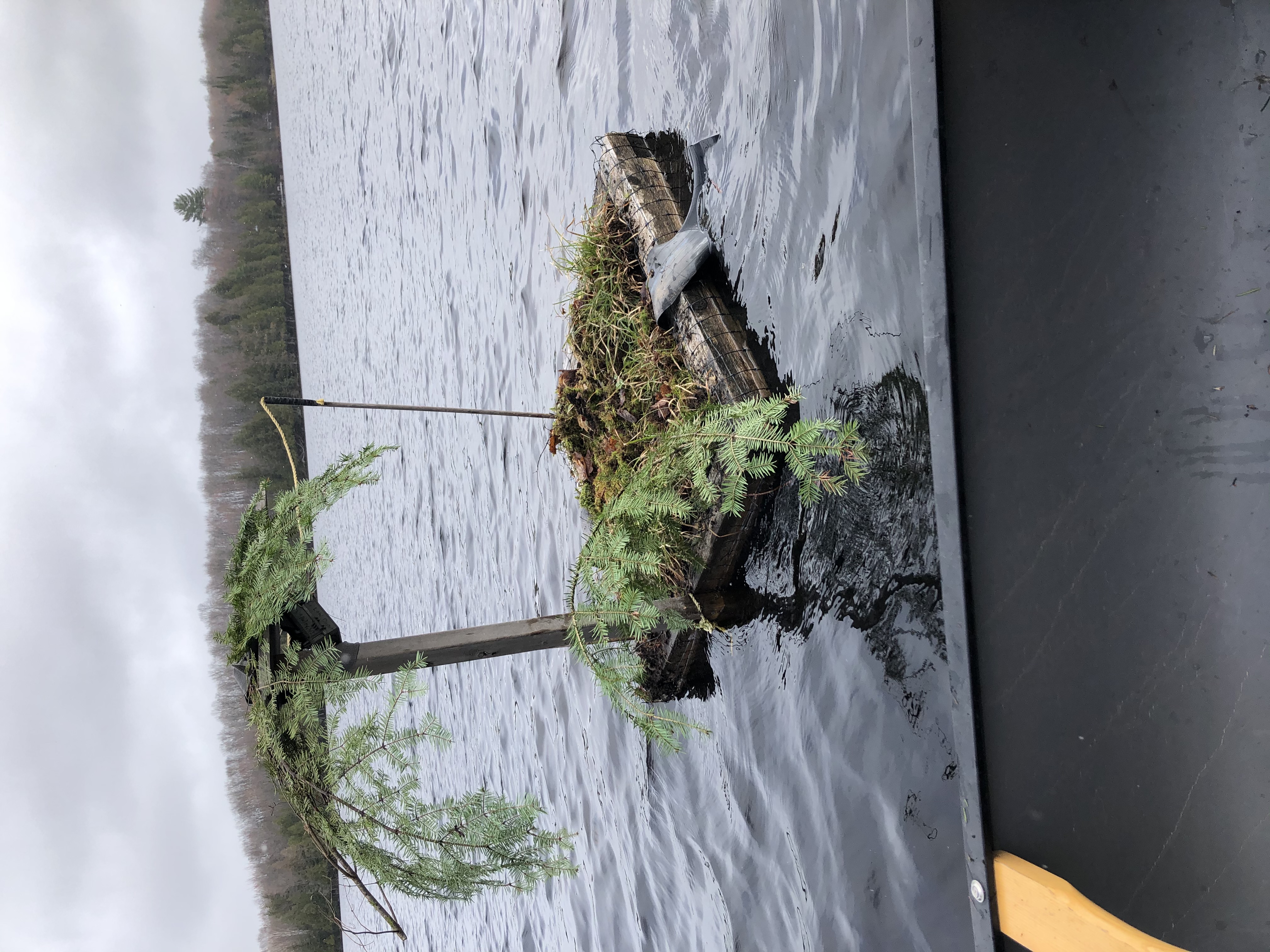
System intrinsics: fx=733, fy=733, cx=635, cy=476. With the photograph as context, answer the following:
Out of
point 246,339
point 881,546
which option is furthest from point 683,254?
point 246,339

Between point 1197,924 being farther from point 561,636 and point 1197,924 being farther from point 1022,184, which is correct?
point 561,636

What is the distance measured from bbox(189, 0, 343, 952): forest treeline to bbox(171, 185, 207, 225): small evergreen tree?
0.04 m

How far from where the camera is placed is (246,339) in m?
18.9

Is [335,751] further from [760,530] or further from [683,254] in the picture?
[683,254]

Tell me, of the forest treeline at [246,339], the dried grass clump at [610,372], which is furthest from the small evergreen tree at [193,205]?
the dried grass clump at [610,372]

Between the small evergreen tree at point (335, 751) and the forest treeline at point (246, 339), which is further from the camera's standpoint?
the forest treeline at point (246, 339)

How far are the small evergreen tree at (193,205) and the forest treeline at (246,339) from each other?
4cm

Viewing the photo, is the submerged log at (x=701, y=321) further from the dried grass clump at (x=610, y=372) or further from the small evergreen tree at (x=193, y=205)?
the small evergreen tree at (x=193, y=205)

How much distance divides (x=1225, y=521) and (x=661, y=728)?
5.38ft

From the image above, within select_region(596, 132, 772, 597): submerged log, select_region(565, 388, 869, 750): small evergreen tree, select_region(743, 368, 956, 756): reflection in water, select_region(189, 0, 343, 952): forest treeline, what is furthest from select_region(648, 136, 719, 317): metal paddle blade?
select_region(189, 0, 343, 952): forest treeline

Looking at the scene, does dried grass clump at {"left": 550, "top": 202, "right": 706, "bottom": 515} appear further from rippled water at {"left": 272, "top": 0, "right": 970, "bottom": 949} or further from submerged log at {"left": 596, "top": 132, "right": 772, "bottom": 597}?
rippled water at {"left": 272, "top": 0, "right": 970, "bottom": 949}

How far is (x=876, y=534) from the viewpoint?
6.95 ft

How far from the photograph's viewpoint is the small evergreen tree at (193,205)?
21328 millimetres

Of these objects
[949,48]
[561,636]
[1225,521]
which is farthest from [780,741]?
[949,48]
